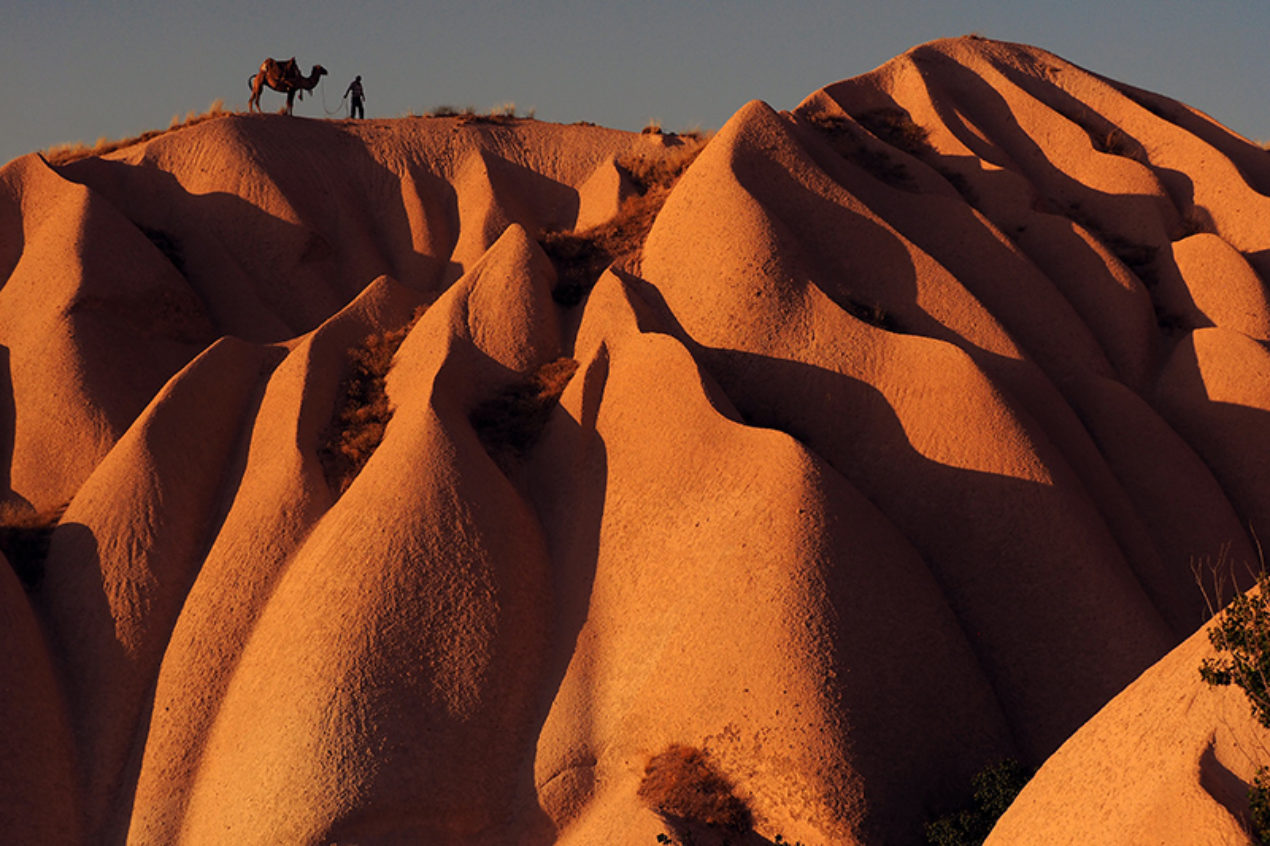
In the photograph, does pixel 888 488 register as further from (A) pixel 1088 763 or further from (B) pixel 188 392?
(B) pixel 188 392

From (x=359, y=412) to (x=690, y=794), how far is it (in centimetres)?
925

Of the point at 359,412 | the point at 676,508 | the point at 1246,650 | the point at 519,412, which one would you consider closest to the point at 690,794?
the point at 676,508

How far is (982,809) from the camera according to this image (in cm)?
1238

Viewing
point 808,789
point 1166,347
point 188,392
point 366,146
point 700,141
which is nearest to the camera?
point 808,789

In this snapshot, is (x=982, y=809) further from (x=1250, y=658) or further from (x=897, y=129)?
(x=897, y=129)

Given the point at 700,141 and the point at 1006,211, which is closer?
the point at 1006,211

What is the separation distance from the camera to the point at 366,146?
29922 mm

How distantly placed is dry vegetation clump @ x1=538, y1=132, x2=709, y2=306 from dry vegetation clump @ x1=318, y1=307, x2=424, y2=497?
323cm

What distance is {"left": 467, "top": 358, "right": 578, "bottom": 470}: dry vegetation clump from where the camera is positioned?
18109mm

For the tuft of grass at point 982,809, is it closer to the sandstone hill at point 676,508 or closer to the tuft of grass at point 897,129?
the sandstone hill at point 676,508

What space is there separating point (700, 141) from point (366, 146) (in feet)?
30.8

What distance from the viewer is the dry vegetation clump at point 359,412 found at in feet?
59.0

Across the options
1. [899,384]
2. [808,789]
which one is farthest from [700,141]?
[808,789]

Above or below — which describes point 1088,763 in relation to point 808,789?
above
